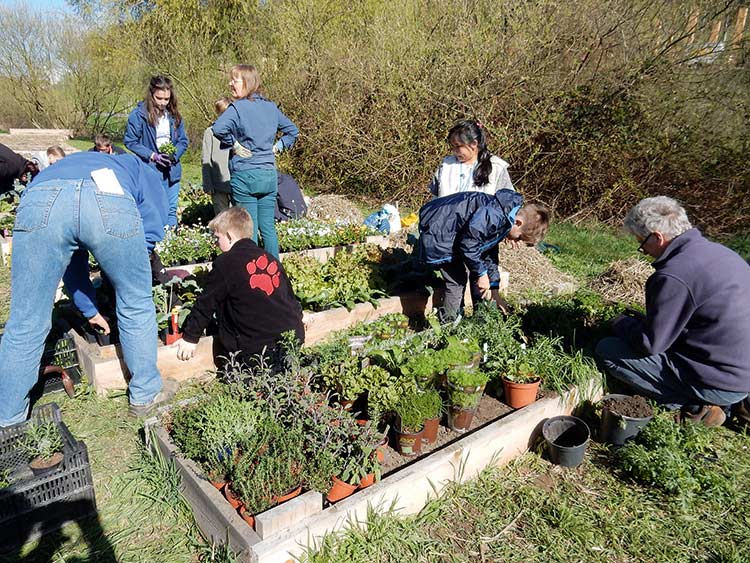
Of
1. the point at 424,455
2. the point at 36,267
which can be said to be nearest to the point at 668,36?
the point at 424,455

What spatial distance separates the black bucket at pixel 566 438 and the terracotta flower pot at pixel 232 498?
71.6 inches

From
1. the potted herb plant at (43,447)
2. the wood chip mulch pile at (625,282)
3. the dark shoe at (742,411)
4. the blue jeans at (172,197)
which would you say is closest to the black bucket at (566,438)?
the dark shoe at (742,411)

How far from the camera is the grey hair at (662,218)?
3088 mm

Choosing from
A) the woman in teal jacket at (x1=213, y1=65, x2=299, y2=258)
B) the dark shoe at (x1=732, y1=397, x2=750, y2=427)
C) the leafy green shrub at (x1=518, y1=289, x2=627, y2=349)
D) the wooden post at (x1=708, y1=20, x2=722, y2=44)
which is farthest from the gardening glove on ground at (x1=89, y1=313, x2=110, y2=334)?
the wooden post at (x1=708, y1=20, x2=722, y2=44)

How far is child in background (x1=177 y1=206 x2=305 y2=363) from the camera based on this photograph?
3196 mm

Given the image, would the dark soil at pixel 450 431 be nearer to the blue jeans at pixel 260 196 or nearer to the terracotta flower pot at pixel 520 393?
the terracotta flower pot at pixel 520 393

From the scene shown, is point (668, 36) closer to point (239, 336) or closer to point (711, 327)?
point (711, 327)

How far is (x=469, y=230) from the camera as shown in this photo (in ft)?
12.3

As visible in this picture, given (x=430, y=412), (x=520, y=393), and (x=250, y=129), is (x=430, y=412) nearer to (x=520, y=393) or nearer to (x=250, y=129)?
(x=520, y=393)

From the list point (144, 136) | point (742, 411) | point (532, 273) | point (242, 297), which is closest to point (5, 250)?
point (144, 136)

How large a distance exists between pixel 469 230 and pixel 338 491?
7.03 feet

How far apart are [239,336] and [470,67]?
747 centimetres

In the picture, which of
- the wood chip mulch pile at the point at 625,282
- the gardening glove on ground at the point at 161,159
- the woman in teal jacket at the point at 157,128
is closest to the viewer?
the wood chip mulch pile at the point at 625,282

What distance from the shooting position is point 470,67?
29.3 feet
